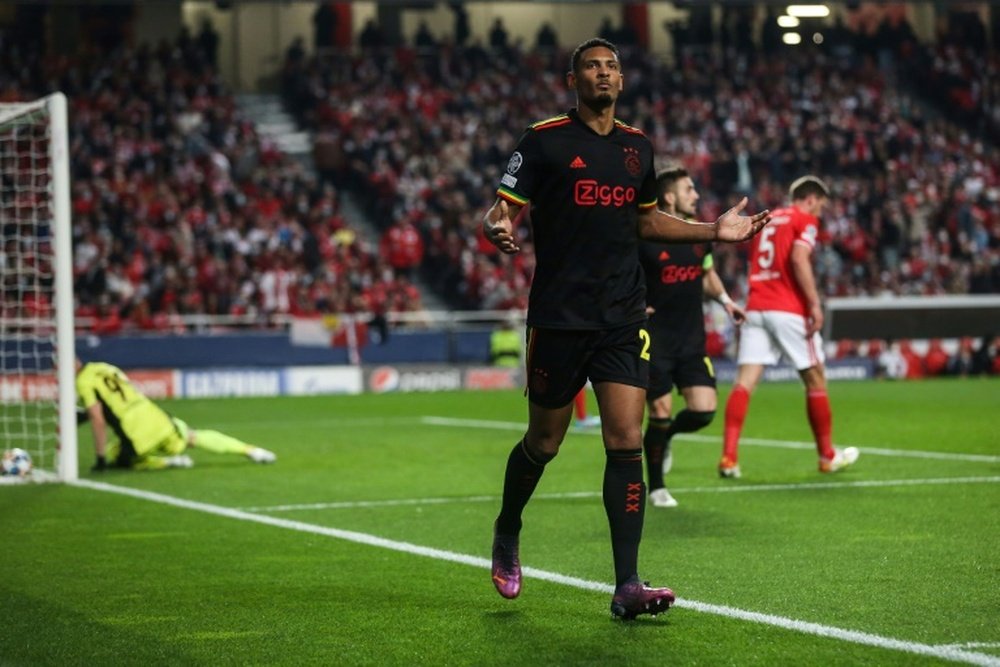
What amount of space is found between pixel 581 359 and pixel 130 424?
850 cm

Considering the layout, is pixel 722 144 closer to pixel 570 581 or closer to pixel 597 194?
pixel 570 581

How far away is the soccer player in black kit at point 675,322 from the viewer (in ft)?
35.7

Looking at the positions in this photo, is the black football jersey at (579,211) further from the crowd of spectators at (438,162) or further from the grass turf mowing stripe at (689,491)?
the crowd of spectators at (438,162)

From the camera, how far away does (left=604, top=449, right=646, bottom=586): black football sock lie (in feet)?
20.9

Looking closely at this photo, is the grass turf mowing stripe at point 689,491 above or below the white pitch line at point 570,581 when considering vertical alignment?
below

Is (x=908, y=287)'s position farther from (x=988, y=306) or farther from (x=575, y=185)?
(x=575, y=185)

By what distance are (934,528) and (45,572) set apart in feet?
15.4

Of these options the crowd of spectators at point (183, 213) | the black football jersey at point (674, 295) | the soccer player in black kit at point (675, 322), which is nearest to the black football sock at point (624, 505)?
the soccer player in black kit at point (675, 322)

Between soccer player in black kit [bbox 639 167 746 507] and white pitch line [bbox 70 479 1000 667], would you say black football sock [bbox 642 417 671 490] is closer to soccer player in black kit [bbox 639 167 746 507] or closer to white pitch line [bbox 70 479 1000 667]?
soccer player in black kit [bbox 639 167 746 507]

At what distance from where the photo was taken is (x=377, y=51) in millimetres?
39938

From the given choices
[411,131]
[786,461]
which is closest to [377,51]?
[411,131]

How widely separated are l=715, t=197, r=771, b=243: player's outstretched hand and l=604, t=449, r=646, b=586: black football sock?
92 cm

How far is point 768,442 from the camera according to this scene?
16062 millimetres

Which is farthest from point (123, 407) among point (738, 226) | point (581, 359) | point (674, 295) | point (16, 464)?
point (738, 226)
